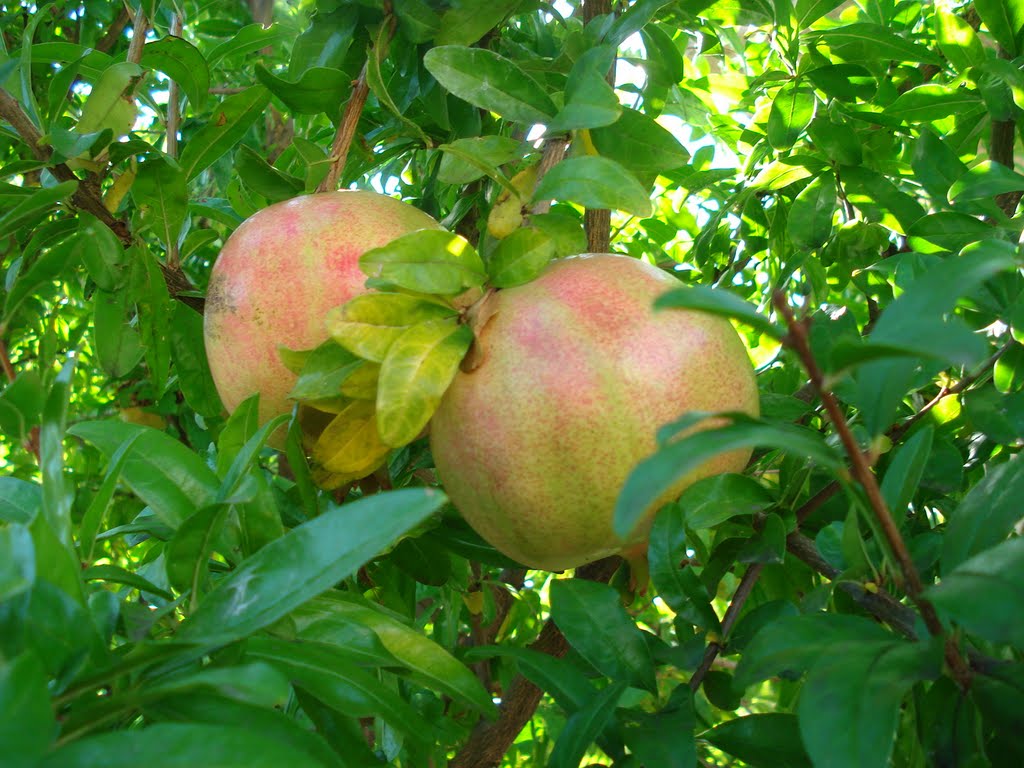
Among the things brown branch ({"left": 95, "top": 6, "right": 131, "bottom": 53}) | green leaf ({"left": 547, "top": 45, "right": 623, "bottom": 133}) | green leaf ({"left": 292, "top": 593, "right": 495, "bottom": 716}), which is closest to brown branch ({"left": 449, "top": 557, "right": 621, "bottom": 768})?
green leaf ({"left": 292, "top": 593, "right": 495, "bottom": 716})

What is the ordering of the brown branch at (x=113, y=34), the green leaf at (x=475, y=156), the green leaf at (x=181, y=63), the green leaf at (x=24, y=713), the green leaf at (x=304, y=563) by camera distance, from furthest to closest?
the brown branch at (x=113, y=34) → the green leaf at (x=181, y=63) → the green leaf at (x=475, y=156) → the green leaf at (x=304, y=563) → the green leaf at (x=24, y=713)

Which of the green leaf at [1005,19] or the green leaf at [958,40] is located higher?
the green leaf at [1005,19]

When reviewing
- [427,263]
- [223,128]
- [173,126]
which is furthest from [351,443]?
[173,126]

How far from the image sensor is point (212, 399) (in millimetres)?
1245

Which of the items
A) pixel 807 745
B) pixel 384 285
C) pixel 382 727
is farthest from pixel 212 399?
pixel 807 745

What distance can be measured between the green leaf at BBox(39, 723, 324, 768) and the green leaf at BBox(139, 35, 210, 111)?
2.63ft

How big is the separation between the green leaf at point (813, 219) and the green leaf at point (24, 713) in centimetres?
92

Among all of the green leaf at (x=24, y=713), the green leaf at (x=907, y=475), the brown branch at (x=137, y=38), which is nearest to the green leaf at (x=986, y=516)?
the green leaf at (x=907, y=475)

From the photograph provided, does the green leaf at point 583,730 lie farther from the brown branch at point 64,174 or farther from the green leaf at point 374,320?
the brown branch at point 64,174

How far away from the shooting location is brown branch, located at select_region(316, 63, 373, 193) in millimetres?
985

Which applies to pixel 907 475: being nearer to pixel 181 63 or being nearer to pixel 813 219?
pixel 813 219

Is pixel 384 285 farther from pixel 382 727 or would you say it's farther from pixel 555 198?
pixel 382 727

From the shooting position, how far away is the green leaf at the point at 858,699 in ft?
1.57

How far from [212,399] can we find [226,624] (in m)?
0.76
